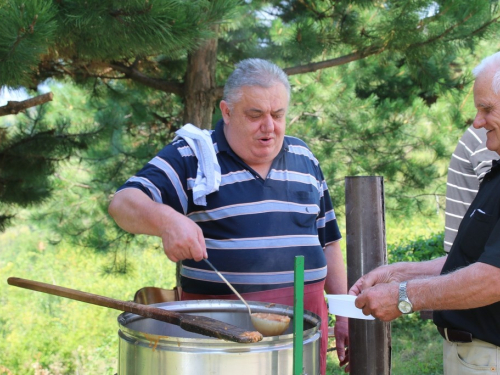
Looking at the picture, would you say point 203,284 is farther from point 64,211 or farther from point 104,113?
point 64,211

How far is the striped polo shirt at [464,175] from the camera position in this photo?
2949 mm

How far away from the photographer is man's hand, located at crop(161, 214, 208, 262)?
190cm

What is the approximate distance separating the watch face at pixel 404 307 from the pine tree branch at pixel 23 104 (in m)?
1.97

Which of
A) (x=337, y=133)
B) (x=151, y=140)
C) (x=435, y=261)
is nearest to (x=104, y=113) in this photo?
(x=151, y=140)

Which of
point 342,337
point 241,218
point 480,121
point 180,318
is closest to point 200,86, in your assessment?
point 241,218

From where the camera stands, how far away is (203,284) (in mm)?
2461

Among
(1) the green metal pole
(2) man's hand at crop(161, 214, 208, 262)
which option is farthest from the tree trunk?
(1) the green metal pole

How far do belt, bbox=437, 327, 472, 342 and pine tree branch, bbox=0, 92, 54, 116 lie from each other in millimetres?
2098

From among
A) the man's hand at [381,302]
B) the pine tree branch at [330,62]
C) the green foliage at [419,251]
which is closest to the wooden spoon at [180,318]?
the man's hand at [381,302]

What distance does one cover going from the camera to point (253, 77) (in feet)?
8.34

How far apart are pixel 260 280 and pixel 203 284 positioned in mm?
240

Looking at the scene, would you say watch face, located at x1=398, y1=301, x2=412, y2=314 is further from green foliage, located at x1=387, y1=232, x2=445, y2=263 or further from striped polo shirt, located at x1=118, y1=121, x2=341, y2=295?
green foliage, located at x1=387, y1=232, x2=445, y2=263

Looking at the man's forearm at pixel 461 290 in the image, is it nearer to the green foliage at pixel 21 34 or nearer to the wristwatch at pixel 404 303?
the wristwatch at pixel 404 303

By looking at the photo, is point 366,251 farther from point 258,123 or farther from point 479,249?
point 258,123
